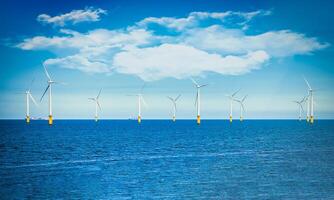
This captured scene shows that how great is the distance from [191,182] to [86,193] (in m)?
12.5

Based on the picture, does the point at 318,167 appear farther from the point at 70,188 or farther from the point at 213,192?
the point at 70,188

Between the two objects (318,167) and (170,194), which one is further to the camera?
(318,167)

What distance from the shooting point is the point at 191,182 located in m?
42.2

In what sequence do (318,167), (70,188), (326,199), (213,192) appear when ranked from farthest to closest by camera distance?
1. (318,167)
2. (70,188)
3. (213,192)
4. (326,199)

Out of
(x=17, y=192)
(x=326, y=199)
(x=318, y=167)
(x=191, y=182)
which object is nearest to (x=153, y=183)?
(x=191, y=182)

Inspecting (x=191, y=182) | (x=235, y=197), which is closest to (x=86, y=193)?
(x=191, y=182)

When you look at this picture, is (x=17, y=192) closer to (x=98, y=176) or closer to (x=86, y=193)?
(x=86, y=193)

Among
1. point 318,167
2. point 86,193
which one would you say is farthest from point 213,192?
point 318,167

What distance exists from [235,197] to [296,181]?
39.6ft

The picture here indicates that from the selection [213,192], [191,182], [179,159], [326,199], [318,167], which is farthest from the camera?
[179,159]

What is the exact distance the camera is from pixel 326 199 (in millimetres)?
34219

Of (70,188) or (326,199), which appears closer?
(326,199)

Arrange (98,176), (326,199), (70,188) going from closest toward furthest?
(326,199) < (70,188) < (98,176)

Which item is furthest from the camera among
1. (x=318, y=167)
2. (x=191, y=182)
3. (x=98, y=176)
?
(x=318, y=167)
